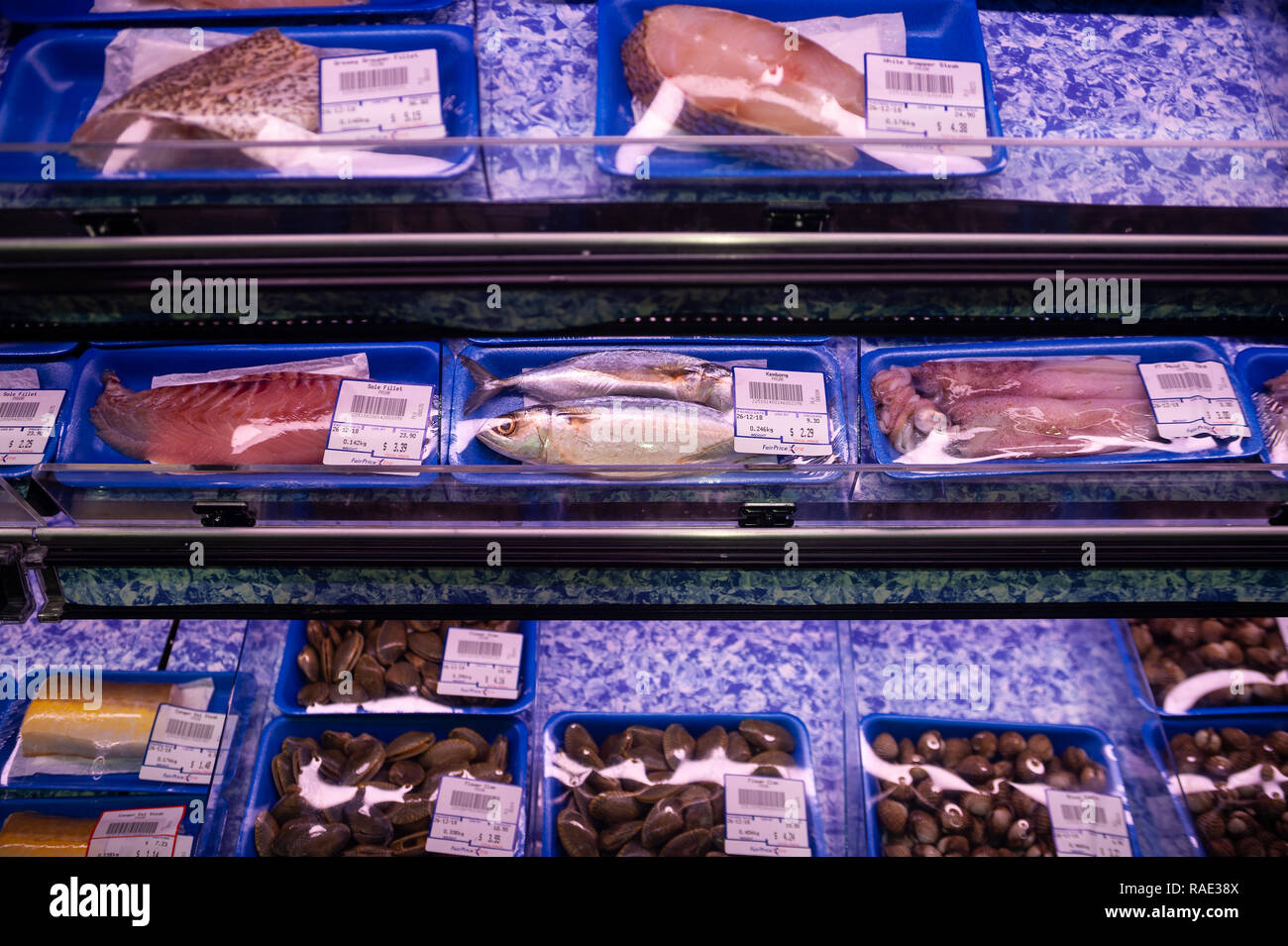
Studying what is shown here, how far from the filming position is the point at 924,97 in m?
1.59

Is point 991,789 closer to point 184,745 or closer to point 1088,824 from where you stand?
point 1088,824

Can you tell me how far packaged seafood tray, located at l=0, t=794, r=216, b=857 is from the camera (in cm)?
185

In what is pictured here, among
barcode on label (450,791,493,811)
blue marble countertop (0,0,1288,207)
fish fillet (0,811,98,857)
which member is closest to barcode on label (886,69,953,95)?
blue marble countertop (0,0,1288,207)

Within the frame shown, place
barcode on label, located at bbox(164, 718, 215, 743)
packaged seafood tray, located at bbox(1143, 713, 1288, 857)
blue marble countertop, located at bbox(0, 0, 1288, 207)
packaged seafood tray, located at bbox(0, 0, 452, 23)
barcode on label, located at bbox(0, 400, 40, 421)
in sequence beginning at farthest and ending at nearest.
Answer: barcode on label, located at bbox(164, 718, 215, 743) < packaged seafood tray, located at bbox(1143, 713, 1288, 857) < packaged seafood tray, located at bbox(0, 0, 452, 23) < barcode on label, located at bbox(0, 400, 40, 421) < blue marble countertop, located at bbox(0, 0, 1288, 207)

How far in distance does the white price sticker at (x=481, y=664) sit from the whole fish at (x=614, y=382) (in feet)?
2.18

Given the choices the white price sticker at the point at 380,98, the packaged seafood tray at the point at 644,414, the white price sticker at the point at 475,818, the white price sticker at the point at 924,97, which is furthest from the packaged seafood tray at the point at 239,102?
the white price sticker at the point at 475,818

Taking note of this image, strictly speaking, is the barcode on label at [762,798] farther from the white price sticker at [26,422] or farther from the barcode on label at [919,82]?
the white price sticker at [26,422]

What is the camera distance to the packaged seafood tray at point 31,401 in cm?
160

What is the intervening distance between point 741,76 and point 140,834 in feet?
6.70

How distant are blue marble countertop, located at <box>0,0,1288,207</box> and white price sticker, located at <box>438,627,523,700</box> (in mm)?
1066

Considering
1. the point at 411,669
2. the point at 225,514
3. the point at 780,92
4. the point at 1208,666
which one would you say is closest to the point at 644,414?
the point at 780,92

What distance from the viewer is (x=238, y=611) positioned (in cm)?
167

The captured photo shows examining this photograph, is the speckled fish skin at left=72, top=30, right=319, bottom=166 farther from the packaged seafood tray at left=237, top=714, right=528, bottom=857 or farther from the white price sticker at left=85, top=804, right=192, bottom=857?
the white price sticker at left=85, top=804, right=192, bottom=857
